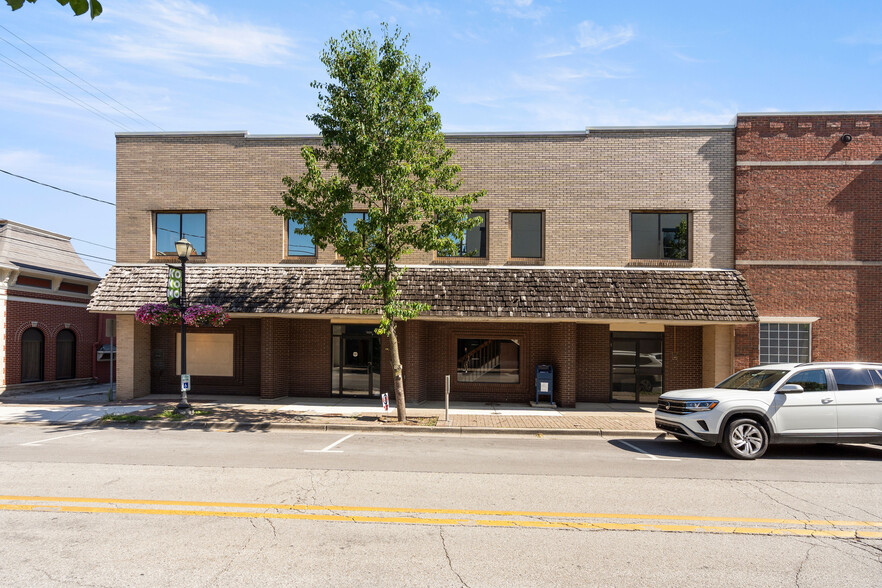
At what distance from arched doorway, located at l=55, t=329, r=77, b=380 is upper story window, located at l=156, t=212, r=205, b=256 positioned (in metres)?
7.76

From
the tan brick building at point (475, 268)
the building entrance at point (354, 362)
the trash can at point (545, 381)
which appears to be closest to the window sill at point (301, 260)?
the tan brick building at point (475, 268)

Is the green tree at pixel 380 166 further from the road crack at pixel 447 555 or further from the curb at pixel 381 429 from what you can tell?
the road crack at pixel 447 555

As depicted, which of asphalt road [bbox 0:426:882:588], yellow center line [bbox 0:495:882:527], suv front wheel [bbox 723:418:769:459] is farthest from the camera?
suv front wheel [bbox 723:418:769:459]

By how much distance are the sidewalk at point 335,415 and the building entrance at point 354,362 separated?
0.42 m

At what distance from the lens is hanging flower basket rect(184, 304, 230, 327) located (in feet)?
44.2

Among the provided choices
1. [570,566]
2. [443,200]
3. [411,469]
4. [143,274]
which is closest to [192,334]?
[143,274]

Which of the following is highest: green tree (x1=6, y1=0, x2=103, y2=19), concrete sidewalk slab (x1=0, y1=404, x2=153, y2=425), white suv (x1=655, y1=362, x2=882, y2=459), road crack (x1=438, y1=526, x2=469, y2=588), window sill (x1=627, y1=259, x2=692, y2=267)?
green tree (x1=6, y1=0, x2=103, y2=19)

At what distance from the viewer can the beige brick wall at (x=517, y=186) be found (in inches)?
590

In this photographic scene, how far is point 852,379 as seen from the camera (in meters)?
9.45

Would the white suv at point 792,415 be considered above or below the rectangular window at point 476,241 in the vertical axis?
below

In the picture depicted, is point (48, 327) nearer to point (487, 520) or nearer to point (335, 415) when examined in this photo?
point (335, 415)

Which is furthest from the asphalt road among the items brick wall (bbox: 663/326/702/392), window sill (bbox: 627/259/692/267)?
window sill (bbox: 627/259/692/267)

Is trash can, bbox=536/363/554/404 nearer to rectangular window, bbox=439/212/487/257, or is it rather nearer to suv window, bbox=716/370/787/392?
rectangular window, bbox=439/212/487/257

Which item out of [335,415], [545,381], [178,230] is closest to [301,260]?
[178,230]
